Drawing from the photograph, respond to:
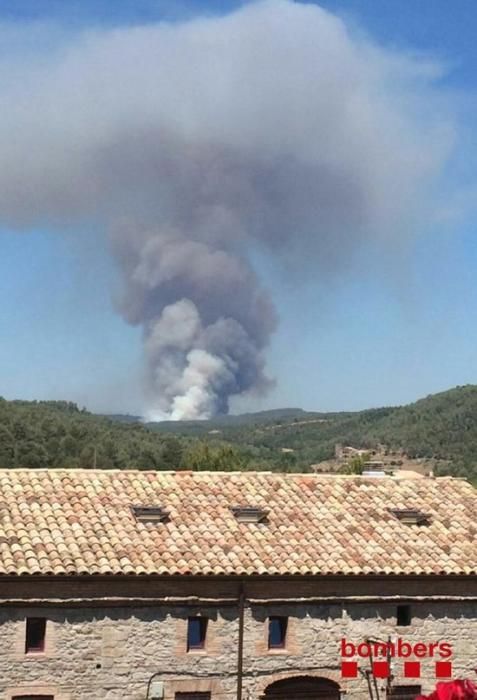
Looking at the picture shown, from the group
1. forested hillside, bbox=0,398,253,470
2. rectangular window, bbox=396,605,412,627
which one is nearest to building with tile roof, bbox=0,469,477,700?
rectangular window, bbox=396,605,412,627

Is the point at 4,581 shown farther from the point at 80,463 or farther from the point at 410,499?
the point at 80,463

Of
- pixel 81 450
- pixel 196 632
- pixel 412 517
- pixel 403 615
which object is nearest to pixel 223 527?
pixel 196 632

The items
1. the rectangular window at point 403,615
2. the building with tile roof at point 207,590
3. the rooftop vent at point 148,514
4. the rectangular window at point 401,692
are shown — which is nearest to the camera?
the building with tile roof at point 207,590

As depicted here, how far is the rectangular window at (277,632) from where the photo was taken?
2322 cm

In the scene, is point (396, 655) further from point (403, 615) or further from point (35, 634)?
point (35, 634)

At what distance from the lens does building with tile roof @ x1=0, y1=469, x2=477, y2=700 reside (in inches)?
850

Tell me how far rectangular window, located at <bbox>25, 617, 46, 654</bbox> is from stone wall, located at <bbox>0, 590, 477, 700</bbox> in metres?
0.15

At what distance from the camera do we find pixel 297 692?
2312cm

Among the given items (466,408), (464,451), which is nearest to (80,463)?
(464,451)

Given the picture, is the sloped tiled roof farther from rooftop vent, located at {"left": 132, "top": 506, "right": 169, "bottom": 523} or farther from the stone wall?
the stone wall

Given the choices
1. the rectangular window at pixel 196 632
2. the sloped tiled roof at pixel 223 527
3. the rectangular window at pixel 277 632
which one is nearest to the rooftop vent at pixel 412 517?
the sloped tiled roof at pixel 223 527

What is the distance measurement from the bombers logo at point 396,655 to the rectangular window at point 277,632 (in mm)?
1553

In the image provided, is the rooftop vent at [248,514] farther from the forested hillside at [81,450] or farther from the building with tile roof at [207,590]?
the forested hillside at [81,450]

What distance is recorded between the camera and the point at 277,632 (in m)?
23.3
